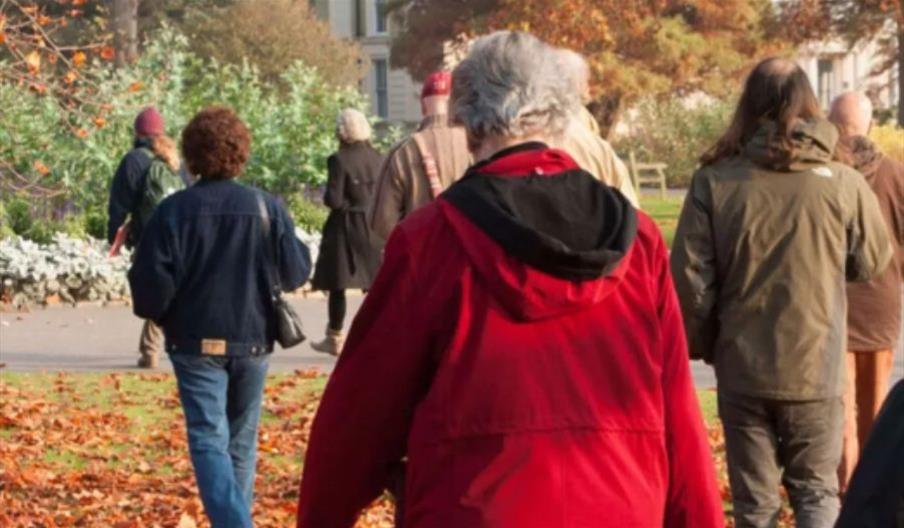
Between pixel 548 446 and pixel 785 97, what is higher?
pixel 785 97

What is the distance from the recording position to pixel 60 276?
1914cm

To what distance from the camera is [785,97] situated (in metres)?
6.26

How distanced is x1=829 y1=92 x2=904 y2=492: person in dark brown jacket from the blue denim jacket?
2.10 metres

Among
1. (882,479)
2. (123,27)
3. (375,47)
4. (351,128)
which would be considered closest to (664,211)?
(123,27)

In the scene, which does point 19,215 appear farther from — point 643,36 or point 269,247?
point 643,36

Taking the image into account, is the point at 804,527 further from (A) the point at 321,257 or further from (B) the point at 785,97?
(A) the point at 321,257

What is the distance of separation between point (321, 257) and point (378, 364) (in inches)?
417

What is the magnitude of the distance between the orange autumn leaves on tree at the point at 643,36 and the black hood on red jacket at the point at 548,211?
111ft

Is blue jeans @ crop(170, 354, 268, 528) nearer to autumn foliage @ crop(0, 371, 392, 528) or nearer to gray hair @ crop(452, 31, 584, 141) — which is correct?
autumn foliage @ crop(0, 371, 392, 528)

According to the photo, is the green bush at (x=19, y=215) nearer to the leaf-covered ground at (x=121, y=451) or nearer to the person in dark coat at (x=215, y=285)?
the leaf-covered ground at (x=121, y=451)

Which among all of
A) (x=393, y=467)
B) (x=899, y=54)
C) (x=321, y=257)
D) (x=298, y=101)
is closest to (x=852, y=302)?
(x=393, y=467)

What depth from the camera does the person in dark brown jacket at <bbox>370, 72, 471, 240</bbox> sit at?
765cm

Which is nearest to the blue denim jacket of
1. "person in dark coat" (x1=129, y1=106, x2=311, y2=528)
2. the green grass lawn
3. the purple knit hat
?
"person in dark coat" (x1=129, y1=106, x2=311, y2=528)

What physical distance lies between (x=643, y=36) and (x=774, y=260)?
36.4 metres
